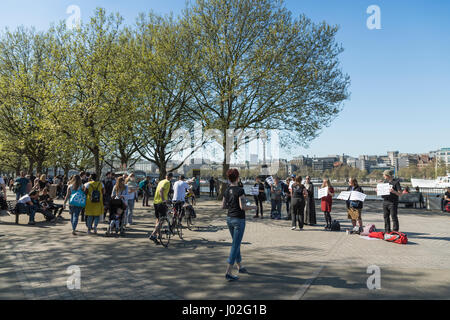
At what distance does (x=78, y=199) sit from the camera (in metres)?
9.38

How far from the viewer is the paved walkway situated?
15.2 feet

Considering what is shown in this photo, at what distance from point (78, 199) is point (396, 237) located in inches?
368

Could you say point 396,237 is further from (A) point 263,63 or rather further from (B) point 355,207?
(A) point 263,63

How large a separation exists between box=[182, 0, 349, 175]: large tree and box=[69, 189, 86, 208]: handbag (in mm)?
10982

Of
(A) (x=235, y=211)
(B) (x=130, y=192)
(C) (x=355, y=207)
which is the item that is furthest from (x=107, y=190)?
(C) (x=355, y=207)

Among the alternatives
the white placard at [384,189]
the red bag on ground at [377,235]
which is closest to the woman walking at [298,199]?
the red bag on ground at [377,235]

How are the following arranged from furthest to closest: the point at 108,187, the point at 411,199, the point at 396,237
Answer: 1. the point at 411,199
2. the point at 108,187
3. the point at 396,237

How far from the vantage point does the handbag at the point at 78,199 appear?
933cm

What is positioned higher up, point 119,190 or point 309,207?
point 119,190

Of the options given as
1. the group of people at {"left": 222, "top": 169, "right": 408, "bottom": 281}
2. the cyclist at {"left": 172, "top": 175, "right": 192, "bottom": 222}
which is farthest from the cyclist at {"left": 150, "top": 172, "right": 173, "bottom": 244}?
the group of people at {"left": 222, "top": 169, "right": 408, "bottom": 281}

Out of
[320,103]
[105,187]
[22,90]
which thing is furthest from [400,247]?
[22,90]

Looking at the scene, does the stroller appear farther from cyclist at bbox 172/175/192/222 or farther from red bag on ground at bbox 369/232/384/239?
red bag on ground at bbox 369/232/384/239
